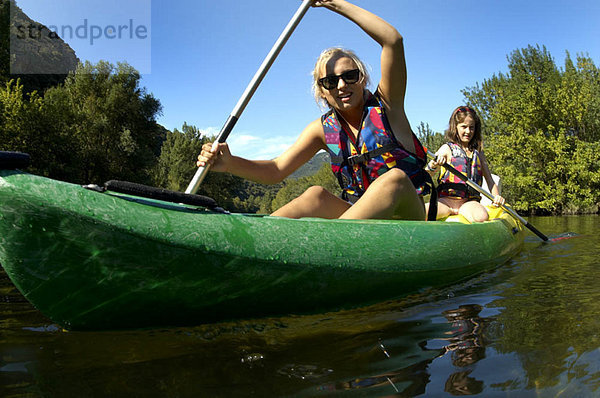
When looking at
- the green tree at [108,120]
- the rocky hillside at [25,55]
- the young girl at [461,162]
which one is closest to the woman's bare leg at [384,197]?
the young girl at [461,162]

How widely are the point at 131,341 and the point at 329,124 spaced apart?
5.75 feet

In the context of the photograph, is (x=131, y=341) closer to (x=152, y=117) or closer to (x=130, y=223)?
(x=130, y=223)

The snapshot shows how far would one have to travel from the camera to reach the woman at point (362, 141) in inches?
90.5

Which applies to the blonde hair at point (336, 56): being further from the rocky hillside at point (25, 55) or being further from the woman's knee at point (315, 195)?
the rocky hillside at point (25, 55)

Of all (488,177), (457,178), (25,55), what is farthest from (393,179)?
(25,55)

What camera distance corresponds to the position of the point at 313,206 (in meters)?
2.58

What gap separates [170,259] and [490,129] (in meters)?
22.9

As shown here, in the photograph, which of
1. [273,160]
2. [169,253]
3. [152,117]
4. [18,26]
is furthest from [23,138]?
[169,253]

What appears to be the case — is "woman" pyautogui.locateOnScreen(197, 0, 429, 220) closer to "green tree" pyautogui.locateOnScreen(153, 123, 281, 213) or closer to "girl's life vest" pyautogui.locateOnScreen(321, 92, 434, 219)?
"girl's life vest" pyautogui.locateOnScreen(321, 92, 434, 219)

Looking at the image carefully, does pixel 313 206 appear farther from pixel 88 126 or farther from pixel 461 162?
pixel 88 126

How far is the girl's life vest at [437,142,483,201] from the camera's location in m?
4.56

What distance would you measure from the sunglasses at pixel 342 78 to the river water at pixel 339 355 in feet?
4.19

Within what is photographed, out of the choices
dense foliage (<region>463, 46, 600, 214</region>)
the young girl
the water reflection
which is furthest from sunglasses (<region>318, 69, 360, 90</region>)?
dense foliage (<region>463, 46, 600, 214</region>)

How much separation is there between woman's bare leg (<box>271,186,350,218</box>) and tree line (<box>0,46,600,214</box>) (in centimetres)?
1633
